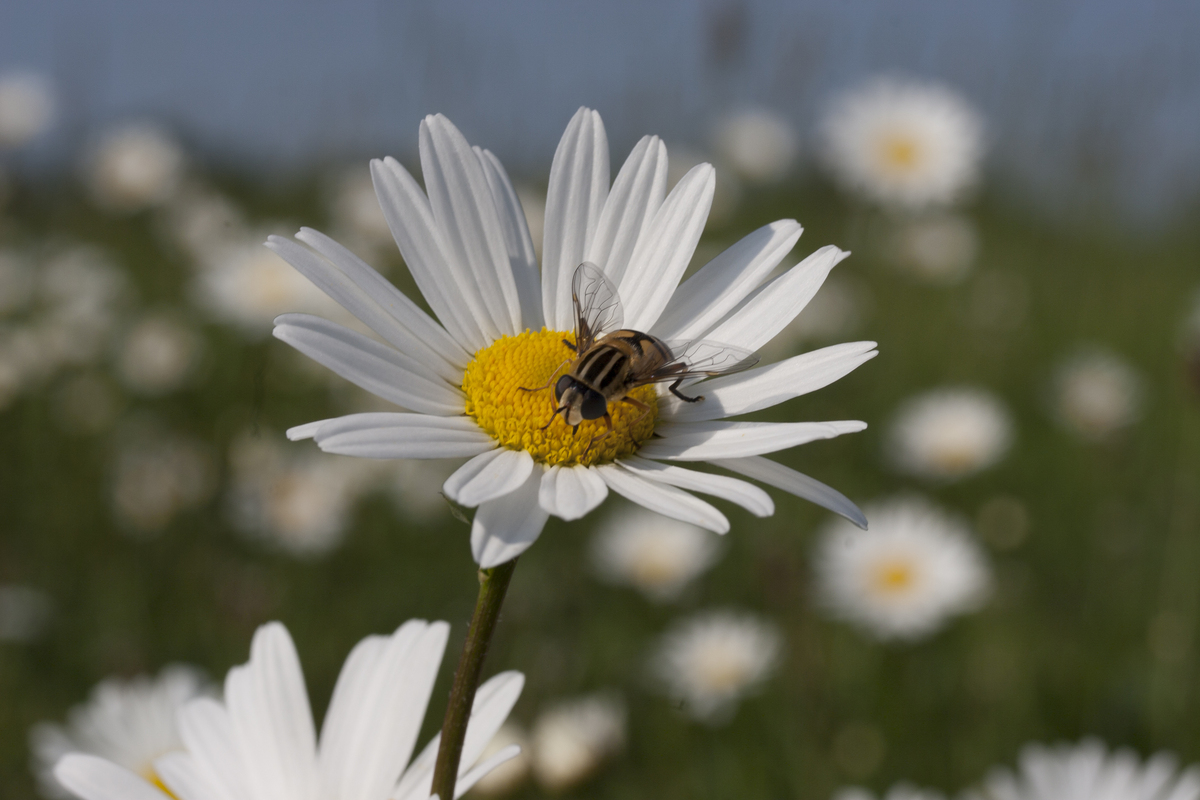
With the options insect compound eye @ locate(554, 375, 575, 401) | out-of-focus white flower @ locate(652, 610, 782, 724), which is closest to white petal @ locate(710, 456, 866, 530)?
insect compound eye @ locate(554, 375, 575, 401)

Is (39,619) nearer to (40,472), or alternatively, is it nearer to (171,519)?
(171,519)

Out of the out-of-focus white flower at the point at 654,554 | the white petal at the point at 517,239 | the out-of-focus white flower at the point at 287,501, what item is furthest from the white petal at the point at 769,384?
the out-of-focus white flower at the point at 287,501

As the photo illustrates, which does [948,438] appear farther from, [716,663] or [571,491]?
[571,491]

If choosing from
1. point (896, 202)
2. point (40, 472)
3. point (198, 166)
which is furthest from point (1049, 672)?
point (198, 166)

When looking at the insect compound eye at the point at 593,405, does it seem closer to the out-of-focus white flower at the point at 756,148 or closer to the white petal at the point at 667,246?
the white petal at the point at 667,246

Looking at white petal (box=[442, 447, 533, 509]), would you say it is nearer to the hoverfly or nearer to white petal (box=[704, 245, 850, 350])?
the hoverfly

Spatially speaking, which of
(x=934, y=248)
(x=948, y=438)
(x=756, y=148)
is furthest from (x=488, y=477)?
(x=934, y=248)
